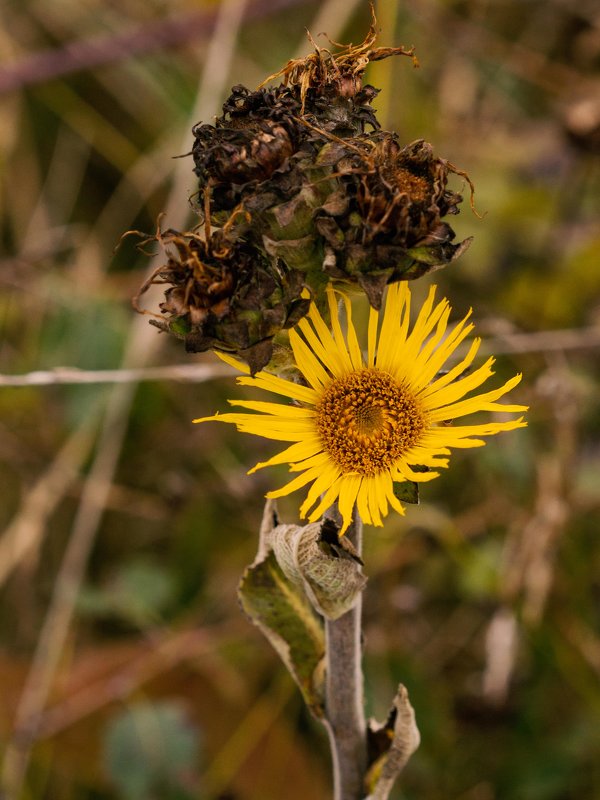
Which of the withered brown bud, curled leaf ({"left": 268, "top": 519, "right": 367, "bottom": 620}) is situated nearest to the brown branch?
the withered brown bud

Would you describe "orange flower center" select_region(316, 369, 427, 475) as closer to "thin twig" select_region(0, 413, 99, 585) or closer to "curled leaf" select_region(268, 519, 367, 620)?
"curled leaf" select_region(268, 519, 367, 620)

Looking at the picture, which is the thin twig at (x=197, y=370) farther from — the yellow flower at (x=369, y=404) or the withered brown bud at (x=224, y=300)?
the withered brown bud at (x=224, y=300)

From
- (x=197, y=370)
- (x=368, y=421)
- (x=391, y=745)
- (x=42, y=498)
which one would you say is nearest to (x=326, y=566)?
(x=368, y=421)

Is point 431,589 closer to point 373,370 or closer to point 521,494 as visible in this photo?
point 521,494

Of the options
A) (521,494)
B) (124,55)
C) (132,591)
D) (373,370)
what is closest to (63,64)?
(124,55)

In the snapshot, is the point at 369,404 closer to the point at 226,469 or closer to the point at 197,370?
the point at 197,370

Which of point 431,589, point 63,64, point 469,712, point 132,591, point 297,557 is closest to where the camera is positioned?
point 297,557

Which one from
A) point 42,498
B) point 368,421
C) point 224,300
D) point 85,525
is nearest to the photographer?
point 224,300
